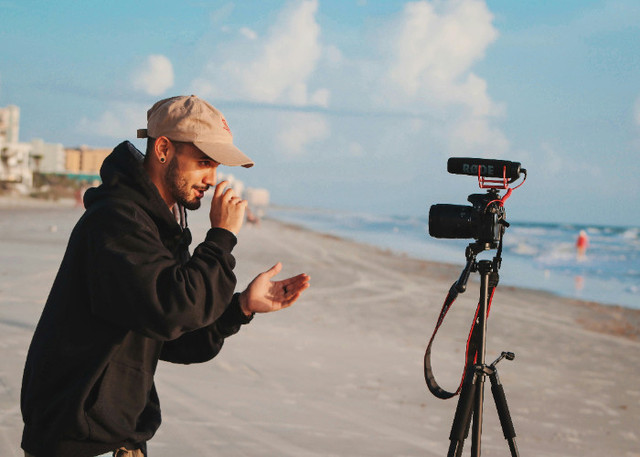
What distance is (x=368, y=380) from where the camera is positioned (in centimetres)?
603

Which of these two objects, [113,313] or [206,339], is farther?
[206,339]

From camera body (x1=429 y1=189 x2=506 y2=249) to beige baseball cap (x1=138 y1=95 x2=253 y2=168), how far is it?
1009 mm

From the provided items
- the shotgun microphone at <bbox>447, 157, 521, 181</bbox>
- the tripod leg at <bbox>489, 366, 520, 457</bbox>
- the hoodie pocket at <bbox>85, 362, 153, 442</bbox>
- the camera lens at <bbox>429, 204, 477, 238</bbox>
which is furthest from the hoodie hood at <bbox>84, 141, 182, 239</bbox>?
the tripod leg at <bbox>489, 366, 520, 457</bbox>

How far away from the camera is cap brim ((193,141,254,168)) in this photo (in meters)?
1.90

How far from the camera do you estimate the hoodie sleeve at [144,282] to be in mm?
1653

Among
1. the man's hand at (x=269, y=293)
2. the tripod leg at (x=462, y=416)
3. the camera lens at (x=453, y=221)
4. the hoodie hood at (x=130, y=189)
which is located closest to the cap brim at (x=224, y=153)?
the hoodie hood at (x=130, y=189)

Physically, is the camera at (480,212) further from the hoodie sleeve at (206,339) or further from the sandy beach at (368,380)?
the sandy beach at (368,380)

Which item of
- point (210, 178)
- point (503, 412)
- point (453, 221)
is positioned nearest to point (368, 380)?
point (503, 412)

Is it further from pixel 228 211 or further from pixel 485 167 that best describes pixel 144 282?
pixel 485 167

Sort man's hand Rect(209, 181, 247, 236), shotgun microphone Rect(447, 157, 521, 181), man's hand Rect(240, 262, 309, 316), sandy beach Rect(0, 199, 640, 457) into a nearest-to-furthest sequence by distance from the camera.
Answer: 1. man's hand Rect(209, 181, 247, 236)
2. man's hand Rect(240, 262, 309, 316)
3. shotgun microphone Rect(447, 157, 521, 181)
4. sandy beach Rect(0, 199, 640, 457)

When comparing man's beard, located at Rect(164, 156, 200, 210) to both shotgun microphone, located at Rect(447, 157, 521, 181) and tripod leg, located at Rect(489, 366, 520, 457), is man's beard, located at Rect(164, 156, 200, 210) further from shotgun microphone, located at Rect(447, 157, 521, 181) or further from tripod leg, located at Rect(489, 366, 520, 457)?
tripod leg, located at Rect(489, 366, 520, 457)

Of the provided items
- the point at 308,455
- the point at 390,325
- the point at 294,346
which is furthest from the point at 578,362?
the point at 308,455

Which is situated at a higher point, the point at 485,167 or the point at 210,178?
the point at 485,167

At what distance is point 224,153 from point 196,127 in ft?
0.33
